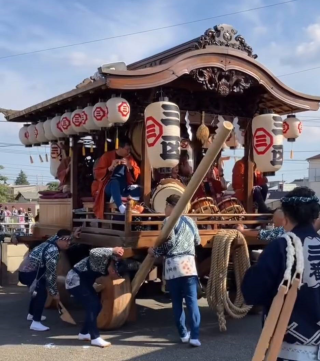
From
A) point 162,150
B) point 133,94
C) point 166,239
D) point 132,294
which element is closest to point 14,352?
point 132,294

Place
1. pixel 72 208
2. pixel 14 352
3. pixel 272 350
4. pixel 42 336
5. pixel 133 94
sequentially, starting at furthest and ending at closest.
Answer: pixel 72 208
pixel 133 94
pixel 42 336
pixel 14 352
pixel 272 350

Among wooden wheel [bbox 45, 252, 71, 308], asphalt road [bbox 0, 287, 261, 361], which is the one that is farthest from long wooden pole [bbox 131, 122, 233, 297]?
wooden wheel [bbox 45, 252, 71, 308]

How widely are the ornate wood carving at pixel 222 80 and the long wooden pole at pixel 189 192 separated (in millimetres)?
2399

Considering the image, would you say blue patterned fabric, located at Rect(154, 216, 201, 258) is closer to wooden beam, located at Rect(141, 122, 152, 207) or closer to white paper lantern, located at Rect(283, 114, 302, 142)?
wooden beam, located at Rect(141, 122, 152, 207)

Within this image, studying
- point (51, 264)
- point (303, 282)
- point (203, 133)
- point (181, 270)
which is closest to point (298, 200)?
point (303, 282)

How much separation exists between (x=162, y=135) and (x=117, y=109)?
0.68m

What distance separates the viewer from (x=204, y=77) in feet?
24.4

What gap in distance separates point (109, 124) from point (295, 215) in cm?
465

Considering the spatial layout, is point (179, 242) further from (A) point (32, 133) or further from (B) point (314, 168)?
(B) point (314, 168)

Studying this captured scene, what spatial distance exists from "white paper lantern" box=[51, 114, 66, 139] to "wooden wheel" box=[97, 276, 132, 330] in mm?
2927

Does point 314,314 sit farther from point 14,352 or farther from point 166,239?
point 14,352

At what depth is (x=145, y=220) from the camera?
716 centimetres

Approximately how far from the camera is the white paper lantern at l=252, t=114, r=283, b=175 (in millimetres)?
8062

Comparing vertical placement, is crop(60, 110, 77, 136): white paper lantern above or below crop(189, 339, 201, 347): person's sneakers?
above
